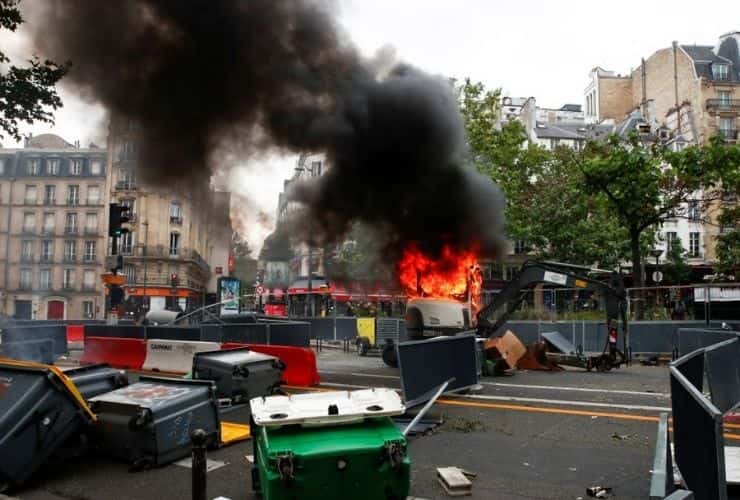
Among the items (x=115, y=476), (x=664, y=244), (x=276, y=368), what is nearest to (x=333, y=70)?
(x=276, y=368)

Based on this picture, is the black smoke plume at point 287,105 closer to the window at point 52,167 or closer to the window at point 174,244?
the window at point 174,244

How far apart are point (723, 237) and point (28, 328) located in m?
32.2

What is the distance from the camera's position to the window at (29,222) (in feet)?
57.9

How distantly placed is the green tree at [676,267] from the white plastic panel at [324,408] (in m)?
40.3

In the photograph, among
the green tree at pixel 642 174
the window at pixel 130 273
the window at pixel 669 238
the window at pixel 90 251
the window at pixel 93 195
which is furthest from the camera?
the window at pixel 669 238

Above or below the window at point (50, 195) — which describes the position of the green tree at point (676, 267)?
below

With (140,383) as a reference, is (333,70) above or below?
above

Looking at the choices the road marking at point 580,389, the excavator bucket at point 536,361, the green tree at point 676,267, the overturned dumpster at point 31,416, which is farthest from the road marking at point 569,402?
the green tree at point 676,267

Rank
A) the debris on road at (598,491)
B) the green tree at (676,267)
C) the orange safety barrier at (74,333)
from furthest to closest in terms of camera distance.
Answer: the green tree at (676,267) → the orange safety barrier at (74,333) → the debris on road at (598,491)

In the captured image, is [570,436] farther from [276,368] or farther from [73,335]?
[73,335]

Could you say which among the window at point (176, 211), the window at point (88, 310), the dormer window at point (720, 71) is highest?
the dormer window at point (720, 71)

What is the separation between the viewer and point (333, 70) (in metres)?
14.5

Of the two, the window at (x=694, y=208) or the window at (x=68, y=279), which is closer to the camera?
the window at (x=694, y=208)

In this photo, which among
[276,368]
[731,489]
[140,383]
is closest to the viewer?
[731,489]
